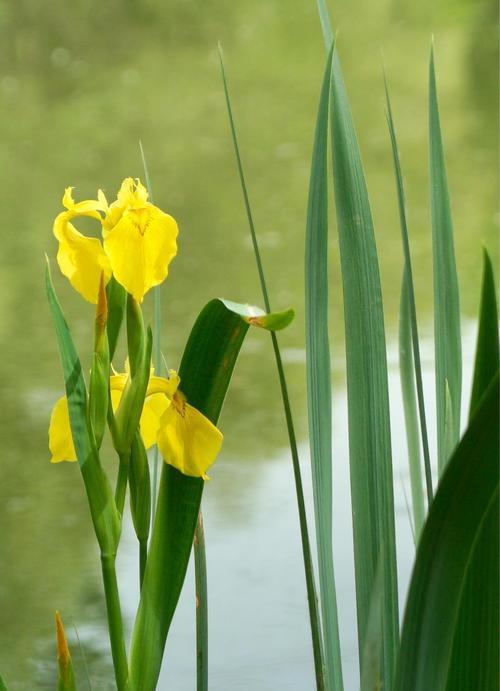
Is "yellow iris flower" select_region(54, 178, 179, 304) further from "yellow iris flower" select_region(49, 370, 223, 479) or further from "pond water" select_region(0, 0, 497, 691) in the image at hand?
"pond water" select_region(0, 0, 497, 691)

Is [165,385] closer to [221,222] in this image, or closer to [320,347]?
[320,347]

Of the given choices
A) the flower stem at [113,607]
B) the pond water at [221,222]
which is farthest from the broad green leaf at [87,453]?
the pond water at [221,222]

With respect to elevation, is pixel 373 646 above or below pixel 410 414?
below

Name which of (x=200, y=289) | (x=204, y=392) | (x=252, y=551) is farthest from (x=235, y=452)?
(x=204, y=392)

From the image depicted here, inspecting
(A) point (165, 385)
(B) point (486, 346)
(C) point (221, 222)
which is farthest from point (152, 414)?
(C) point (221, 222)

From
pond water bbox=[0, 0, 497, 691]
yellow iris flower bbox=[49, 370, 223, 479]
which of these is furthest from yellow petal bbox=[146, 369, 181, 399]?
pond water bbox=[0, 0, 497, 691]

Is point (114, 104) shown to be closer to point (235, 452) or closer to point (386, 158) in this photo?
point (386, 158)
